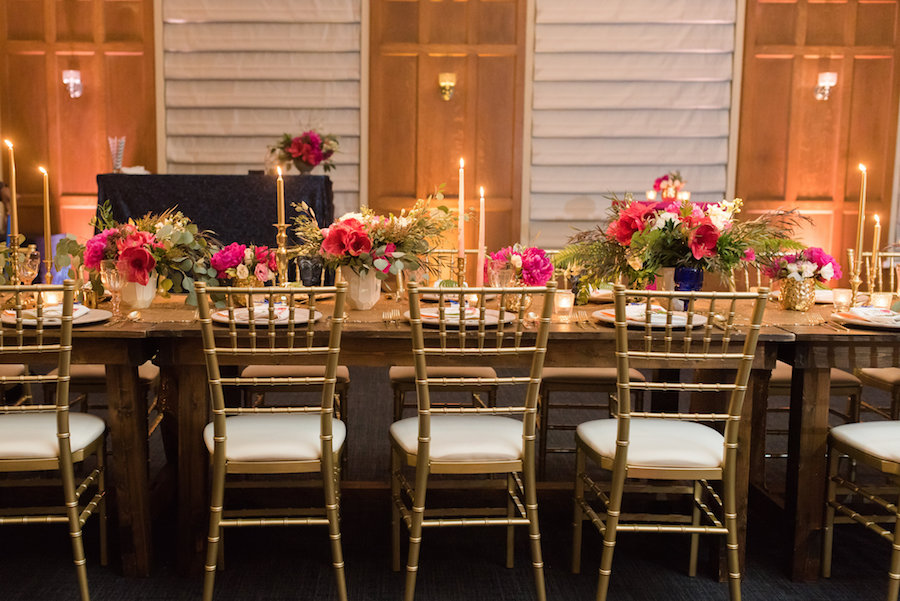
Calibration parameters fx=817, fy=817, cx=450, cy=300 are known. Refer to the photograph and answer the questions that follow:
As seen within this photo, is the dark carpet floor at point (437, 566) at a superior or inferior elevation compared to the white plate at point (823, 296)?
inferior

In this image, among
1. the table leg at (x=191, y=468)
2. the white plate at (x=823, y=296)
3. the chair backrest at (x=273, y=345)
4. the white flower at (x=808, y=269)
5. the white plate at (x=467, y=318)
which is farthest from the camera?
the white plate at (x=823, y=296)

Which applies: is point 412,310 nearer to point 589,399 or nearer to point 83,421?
point 83,421

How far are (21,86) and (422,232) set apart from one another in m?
4.80

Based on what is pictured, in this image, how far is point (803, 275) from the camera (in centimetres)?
285

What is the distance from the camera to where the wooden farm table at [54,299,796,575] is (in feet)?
7.74

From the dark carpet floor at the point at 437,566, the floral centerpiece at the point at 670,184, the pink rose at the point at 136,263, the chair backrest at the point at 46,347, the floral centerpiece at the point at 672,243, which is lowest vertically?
the dark carpet floor at the point at 437,566

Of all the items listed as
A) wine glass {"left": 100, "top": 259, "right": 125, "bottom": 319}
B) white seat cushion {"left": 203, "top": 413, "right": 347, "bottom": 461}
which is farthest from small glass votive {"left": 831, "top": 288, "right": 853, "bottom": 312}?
wine glass {"left": 100, "top": 259, "right": 125, "bottom": 319}

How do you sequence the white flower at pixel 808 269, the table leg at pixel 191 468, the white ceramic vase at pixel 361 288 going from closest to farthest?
the table leg at pixel 191 468 → the white ceramic vase at pixel 361 288 → the white flower at pixel 808 269

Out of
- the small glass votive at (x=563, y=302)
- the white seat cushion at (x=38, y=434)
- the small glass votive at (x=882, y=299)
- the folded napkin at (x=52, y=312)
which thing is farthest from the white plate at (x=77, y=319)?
the small glass votive at (x=882, y=299)

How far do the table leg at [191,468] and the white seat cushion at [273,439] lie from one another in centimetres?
10

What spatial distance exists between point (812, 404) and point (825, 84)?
14.2 feet

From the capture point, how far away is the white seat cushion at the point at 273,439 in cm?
221

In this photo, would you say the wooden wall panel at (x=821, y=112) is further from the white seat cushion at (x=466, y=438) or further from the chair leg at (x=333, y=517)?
the chair leg at (x=333, y=517)

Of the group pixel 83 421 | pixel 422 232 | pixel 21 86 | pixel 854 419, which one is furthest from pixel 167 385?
pixel 21 86
